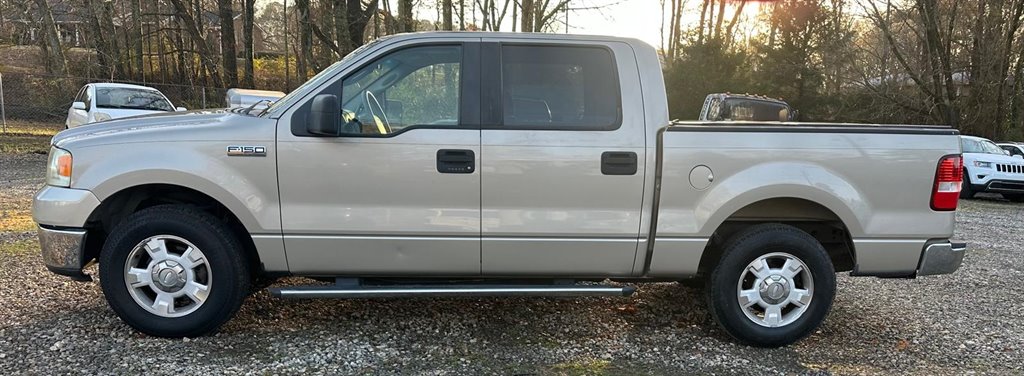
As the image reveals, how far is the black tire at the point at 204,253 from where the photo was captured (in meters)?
3.64

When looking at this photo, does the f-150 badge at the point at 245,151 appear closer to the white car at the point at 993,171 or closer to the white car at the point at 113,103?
the white car at the point at 113,103

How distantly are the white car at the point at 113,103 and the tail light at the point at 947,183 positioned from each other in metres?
12.4

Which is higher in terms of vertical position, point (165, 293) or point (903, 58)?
point (903, 58)

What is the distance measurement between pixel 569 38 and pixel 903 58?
22965 mm

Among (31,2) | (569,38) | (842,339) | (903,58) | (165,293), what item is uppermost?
(31,2)

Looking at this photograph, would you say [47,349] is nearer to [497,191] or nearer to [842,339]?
[497,191]

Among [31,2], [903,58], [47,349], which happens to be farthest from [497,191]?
[31,2]

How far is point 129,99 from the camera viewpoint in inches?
512

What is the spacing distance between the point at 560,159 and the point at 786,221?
157cm

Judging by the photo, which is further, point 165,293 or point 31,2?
point 31,2

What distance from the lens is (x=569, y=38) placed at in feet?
12.7

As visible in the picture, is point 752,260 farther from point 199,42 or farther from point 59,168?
point 199,42

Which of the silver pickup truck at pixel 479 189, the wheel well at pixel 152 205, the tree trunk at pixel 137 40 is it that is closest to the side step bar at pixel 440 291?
the silver pickup truck at pixel 479 189

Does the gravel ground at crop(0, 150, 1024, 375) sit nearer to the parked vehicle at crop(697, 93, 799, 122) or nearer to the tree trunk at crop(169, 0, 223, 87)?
the parked vehicle at crop(697, 93, 799, 122)
